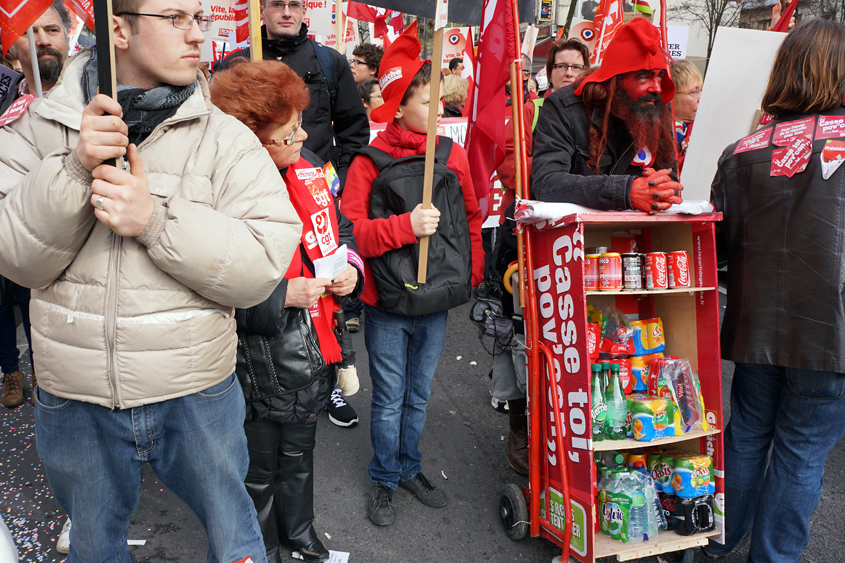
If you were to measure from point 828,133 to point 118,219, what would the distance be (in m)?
2.40

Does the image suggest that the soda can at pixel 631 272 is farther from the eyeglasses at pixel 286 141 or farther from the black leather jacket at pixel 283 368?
the eyeglasses at pixel 286 141

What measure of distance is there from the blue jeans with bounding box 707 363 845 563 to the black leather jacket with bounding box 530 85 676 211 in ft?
3.38

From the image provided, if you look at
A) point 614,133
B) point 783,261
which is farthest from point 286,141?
point 783,261

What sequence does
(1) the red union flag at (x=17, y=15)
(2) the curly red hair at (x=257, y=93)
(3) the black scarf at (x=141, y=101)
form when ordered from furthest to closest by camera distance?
(2) the curly red hair at (x=257, y=93) < (1) the red union flag at (x=17, y=15) < (3) the black scarf at (x=141, y=101)

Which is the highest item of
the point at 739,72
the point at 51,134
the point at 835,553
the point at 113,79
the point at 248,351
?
the point at 739,72

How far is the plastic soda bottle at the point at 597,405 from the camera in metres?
2.45

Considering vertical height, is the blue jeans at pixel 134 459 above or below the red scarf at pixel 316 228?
below

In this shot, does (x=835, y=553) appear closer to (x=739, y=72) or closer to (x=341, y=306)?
(x=739, y=72)

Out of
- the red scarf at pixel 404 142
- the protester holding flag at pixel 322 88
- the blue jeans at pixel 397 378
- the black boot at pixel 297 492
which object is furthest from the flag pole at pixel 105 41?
the protester holding flag at pixel 322 88

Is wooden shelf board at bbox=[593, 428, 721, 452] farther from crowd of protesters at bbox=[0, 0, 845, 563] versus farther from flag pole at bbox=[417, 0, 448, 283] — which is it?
flag pole at bbox=[417, 0, 448, 283]

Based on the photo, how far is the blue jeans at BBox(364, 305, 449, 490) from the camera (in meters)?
2.84

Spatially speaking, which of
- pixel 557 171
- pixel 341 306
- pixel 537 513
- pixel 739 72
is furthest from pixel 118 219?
pixel 739 72

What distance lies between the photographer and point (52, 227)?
136 centimetres

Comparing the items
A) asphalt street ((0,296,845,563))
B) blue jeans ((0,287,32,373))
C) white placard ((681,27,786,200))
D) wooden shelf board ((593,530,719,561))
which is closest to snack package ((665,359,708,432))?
wooden shelf board ((593,530,719,561))
